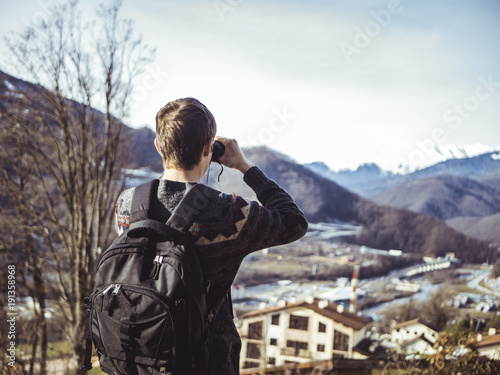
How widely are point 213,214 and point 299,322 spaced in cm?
683

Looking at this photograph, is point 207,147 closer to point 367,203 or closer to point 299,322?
point 299,322

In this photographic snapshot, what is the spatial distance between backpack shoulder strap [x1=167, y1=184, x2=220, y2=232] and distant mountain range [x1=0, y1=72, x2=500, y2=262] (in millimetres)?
3465

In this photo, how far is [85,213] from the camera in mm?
4059

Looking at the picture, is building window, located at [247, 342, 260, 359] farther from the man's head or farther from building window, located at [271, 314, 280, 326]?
the man's head

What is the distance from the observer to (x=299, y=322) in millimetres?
7176

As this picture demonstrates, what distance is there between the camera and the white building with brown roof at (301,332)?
247 inches

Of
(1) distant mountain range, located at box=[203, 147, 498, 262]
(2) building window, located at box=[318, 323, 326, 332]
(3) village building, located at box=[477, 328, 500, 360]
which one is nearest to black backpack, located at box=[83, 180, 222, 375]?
(3) village building, located at box=[477, 328, 500, 360]

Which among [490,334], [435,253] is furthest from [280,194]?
[435,253]

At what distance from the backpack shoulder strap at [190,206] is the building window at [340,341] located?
602cm

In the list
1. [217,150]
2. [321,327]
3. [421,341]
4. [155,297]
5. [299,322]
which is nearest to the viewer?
[155,297]

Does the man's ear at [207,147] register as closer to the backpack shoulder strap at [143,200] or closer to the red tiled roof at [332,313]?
the backpack shoulder strap at [143,200]

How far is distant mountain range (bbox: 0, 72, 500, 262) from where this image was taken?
527 centimetres

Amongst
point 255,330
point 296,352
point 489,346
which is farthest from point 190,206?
point 255,330

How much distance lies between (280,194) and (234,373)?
0.51 m
